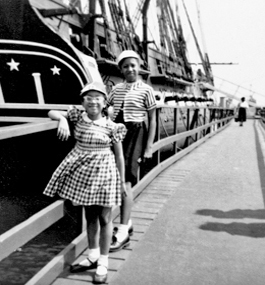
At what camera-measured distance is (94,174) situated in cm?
282

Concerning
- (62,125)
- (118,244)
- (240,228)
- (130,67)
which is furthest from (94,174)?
(240,228)

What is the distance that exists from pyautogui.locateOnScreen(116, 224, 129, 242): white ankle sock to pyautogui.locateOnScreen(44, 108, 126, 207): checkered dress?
0.65m

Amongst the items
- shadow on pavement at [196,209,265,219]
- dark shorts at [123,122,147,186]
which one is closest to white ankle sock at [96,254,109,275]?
dark shorts at [123,122,147,186]

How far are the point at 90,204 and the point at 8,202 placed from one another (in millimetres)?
5758

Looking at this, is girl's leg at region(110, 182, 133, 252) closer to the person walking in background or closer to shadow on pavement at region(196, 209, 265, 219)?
the person walking in background

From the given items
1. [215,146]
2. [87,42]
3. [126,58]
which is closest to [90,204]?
[126,58]

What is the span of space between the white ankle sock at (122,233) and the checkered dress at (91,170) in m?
0.65

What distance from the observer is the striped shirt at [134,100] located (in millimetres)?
3482

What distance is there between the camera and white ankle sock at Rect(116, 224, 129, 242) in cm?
341

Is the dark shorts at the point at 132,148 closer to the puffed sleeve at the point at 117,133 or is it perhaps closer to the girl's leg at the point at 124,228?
the girl's leg at the point at 124,228

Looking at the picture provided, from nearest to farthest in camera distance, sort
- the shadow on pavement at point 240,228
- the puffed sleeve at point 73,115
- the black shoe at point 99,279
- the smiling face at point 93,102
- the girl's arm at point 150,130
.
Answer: the black shoe at point 99,279, the smiling face at point 93,102, the puffed sleeve at point 73,115, the girl's arm at point 150,130, the shadow on pavement at point 240,228

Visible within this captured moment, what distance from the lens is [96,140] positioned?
9.36 ft

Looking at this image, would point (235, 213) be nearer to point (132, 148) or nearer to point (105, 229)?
point (132, 148)

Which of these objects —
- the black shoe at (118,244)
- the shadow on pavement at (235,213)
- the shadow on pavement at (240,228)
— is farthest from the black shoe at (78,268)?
the shadow on pavement at (235,213)
